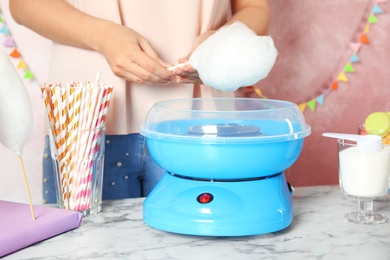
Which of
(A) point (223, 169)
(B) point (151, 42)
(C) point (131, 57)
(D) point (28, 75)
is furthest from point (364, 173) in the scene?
(D) point (28, 75)

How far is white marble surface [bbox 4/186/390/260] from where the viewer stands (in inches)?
43.5

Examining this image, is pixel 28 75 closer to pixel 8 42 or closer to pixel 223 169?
pixel 8 42

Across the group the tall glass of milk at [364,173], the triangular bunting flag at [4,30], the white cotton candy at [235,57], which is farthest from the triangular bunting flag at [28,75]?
the tall glass of milk at [364,173]

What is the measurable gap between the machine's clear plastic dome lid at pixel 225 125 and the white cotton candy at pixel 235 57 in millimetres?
111

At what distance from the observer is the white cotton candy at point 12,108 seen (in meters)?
1.16

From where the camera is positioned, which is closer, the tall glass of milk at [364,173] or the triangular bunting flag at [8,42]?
the tall glass of milk at [364,173]

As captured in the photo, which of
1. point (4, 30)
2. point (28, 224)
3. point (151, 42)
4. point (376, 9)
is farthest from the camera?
point (376, 9)

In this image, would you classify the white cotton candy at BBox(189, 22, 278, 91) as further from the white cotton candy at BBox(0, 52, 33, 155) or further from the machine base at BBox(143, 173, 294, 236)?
the white cotton candy at BBox(0, 52, 33, 155)

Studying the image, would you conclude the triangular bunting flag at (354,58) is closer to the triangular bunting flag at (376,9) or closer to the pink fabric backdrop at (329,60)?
the pink fabric backdrop at (329,60)

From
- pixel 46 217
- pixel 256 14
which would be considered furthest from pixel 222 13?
pixel 46 217

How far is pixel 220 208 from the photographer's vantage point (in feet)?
3.94

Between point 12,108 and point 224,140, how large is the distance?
14.8 inches

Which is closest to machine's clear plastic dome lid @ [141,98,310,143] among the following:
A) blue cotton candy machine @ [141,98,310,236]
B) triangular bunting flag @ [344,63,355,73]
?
blue cotton candy machine @ [141,98,310,236]

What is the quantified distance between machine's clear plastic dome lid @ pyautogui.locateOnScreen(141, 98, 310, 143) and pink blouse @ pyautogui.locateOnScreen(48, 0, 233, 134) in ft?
1.16
